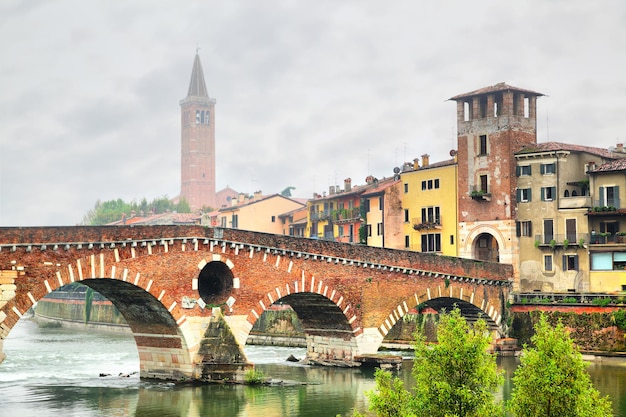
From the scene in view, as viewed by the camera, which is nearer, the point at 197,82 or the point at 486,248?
the point at 486,248

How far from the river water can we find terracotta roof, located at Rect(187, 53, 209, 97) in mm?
118499

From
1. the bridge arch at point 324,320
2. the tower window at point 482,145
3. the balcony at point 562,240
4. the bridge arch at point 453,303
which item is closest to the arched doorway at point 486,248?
the balcony at point 562,240

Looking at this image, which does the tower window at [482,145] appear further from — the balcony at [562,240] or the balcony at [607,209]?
the balcony at [607,209]

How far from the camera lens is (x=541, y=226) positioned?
59.3 meters

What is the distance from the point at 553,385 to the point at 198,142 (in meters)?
152

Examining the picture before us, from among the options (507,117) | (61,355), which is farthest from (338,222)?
(61,355)

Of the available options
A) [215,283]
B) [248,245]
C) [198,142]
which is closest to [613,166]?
[248,245]

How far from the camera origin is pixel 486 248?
2470 inches

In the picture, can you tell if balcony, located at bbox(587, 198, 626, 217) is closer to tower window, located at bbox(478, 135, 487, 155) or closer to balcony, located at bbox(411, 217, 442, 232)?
tower window, located at bbox(478, 135, 487, 155)

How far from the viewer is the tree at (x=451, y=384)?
22.6 m

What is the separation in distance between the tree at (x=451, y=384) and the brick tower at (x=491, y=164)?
37.6 meters

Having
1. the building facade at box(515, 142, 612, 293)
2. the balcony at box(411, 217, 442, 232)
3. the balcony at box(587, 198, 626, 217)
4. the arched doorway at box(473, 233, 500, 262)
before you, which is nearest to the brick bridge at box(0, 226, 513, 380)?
the building facade at box(515, 142, 612, 293)

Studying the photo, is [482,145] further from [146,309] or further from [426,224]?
[146,309]

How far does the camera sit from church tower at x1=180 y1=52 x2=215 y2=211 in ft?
557
